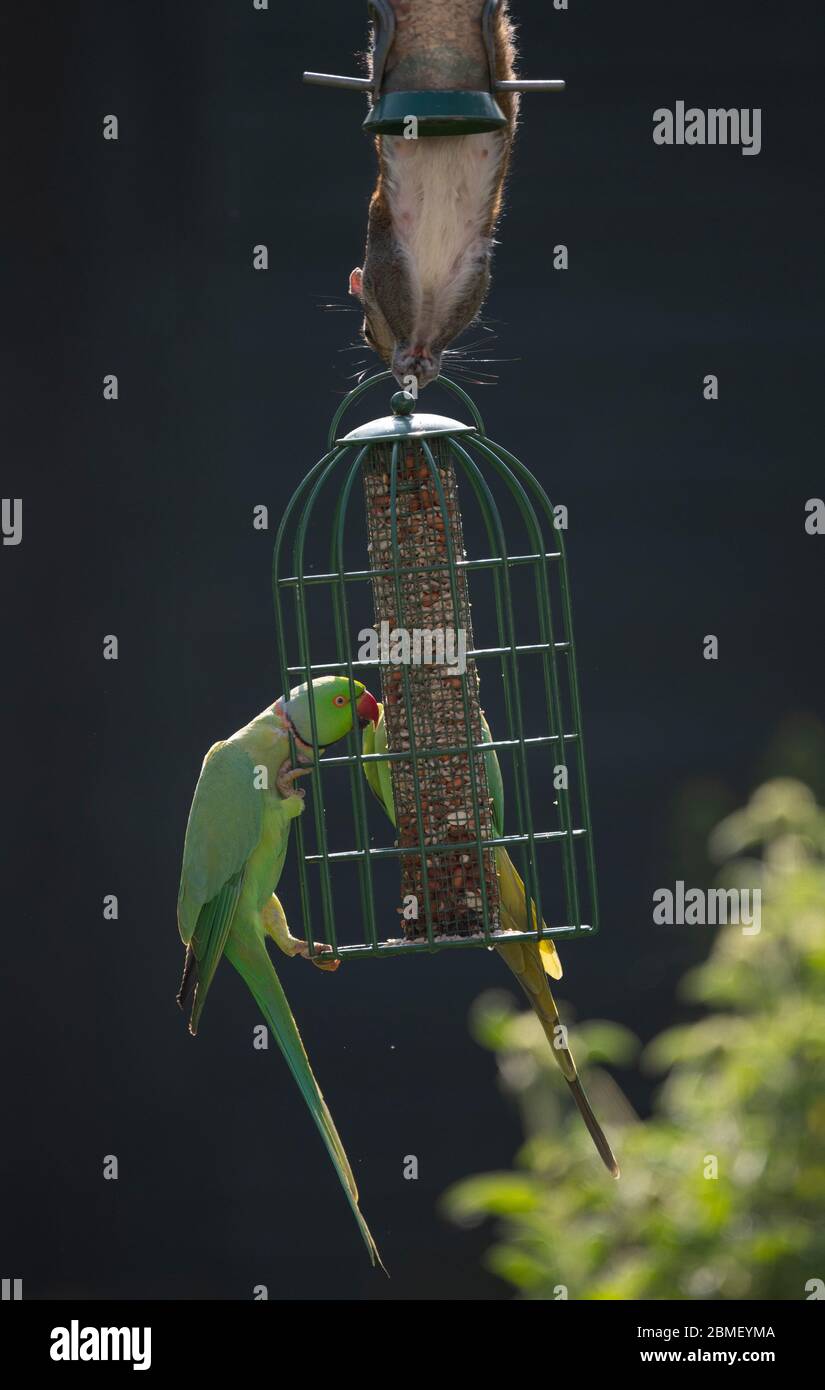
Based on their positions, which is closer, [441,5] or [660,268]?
[441,5]

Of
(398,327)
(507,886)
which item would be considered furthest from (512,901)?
(398,327)

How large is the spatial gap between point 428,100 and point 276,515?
3.60 metres

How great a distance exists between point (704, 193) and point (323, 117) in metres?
1.59

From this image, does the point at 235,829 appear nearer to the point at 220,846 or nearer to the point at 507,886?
the point at 220,846

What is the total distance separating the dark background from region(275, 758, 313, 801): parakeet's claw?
2669 mm

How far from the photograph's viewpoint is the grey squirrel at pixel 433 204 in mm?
3762

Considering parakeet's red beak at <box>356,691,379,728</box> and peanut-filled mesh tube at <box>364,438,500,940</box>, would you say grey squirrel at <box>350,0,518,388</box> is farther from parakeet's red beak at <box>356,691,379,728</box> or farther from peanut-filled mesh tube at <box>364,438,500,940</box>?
parakeet's red beak at <box>356,691,379,728</box>

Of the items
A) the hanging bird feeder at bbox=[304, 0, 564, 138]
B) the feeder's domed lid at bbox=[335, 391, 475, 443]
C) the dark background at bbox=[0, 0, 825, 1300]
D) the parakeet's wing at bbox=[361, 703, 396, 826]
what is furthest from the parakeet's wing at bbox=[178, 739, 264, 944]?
the dark background at bbox=[0, 0, 825, 1300]

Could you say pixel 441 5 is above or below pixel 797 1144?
above

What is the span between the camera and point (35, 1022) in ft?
23.7

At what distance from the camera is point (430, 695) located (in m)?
4.14

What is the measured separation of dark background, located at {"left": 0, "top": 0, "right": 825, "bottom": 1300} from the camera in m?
7.05

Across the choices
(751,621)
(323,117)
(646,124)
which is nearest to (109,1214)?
(751,621)

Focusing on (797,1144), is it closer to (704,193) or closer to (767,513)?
(767,513)
